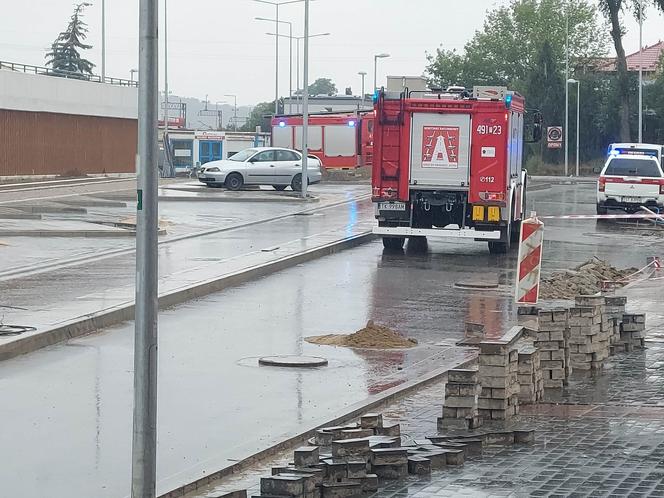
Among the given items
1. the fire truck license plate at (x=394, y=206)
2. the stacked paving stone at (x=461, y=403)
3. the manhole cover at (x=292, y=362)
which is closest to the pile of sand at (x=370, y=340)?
the manhole cover at (x=292, y=362)

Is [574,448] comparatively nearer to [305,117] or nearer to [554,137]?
[305,117]

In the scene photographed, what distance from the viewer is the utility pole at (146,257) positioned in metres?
6.93

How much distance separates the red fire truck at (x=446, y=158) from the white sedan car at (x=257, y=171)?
19.6 m

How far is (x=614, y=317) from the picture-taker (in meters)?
14.6

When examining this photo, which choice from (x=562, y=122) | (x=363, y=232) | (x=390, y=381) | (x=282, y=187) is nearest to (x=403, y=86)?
(x=363, y=232)

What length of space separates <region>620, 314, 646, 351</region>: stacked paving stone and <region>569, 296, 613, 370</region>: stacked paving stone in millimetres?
1244

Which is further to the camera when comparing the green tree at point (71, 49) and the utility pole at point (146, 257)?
the green tree at point (71, 49)

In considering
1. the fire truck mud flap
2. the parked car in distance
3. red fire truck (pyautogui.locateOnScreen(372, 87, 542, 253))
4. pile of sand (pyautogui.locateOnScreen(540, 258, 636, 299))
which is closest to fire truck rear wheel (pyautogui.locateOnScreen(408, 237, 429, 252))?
the fire truck mud flap

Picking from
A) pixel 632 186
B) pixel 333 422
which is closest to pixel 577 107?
pixel 632 186

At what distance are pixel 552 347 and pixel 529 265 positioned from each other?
5.52 m

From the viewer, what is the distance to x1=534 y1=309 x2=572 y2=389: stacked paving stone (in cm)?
1203

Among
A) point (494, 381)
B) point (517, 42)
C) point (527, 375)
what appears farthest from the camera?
point (517, 42)

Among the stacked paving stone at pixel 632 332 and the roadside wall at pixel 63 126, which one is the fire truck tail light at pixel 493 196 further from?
the roadside wall at pixel 63 126

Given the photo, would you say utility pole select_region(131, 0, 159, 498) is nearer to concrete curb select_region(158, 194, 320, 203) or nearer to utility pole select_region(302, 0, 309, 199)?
concrete curb select_region(158, 194, 320, 203)
